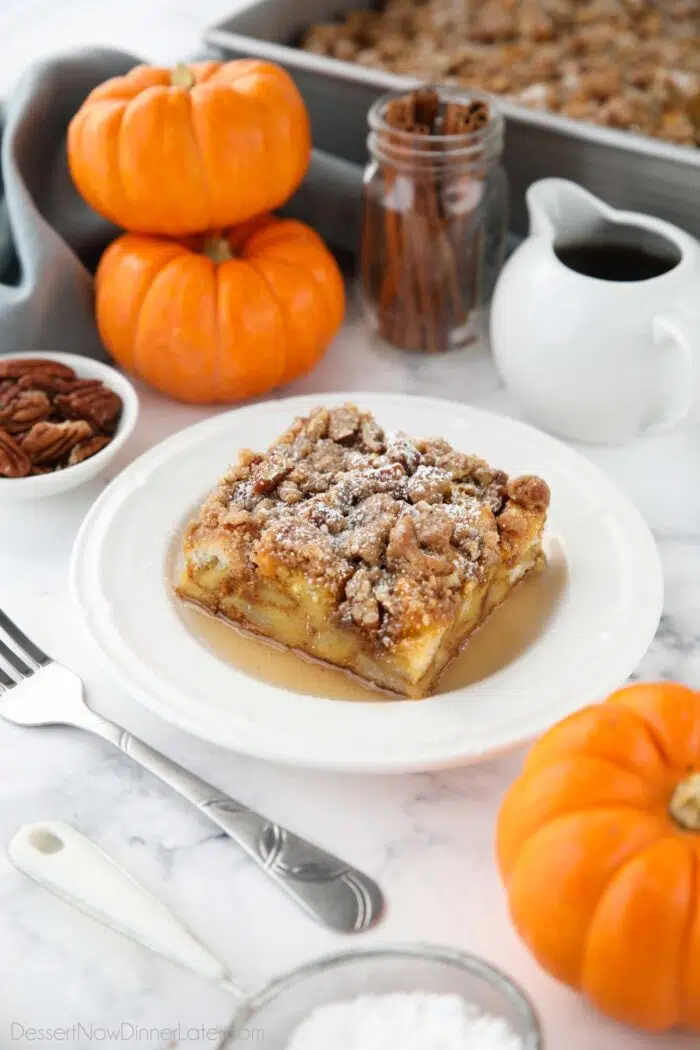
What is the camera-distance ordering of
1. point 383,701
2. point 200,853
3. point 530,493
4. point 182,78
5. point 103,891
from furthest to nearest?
point 182,78 → point 530,493 → point 383,701 → point 200,853 → point 103,891

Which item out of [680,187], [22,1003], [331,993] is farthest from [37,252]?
[331,993]

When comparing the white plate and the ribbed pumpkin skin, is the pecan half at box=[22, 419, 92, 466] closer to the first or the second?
the white plate

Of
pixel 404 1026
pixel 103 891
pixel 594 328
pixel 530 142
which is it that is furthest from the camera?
pixel 530 142

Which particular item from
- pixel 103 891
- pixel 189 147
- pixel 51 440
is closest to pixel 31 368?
pixel 51 440

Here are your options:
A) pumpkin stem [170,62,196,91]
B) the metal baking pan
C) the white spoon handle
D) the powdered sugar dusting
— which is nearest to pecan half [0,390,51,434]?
pumpkin stem [170,62,196,91]

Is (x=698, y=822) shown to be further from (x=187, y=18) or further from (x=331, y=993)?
(x=187, y=18)

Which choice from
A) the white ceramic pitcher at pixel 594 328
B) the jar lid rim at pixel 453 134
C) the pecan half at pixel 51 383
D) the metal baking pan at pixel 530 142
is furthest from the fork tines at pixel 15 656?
the metal baking pan at pixel 530 142

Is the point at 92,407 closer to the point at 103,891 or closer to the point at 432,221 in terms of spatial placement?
the point at 432,221
